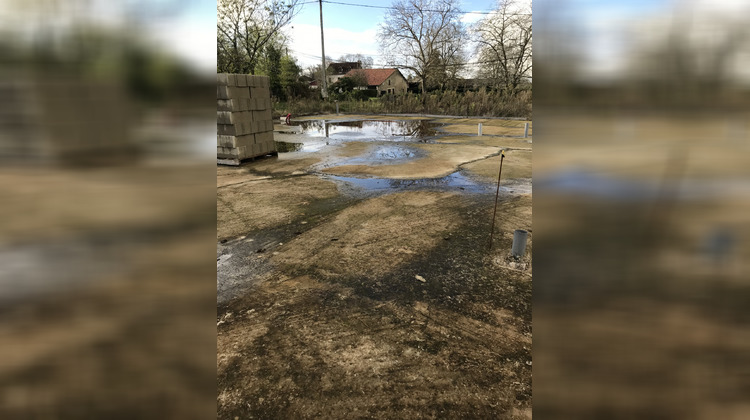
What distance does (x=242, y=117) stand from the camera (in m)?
8.16

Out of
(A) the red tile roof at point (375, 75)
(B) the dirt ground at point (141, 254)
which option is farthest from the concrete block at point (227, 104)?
(A) the red tile roof at point (375, 75)

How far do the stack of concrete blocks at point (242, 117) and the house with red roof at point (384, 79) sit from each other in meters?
39.2

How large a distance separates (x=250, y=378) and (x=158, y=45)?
2.05 meters

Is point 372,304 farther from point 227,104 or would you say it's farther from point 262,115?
point 262,115

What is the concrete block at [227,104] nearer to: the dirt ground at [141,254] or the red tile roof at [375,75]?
the dirt ground at [141,254]

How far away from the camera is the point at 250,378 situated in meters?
2.10

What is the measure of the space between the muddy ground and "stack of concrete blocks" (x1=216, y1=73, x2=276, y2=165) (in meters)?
2.26

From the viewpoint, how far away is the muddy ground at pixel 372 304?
1.98 m

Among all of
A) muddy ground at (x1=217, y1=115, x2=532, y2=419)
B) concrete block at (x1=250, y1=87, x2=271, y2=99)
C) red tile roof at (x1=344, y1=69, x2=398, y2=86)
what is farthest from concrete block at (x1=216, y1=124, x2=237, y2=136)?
red tile roof at (x1=344, y1=69, x2=398, y2=86)

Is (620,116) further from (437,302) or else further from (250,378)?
(437,302)

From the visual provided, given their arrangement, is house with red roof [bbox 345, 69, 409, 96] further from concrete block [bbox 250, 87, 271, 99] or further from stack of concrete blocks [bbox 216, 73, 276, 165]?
stack of concrete blocks [bbox 216, 73, 276, 165]

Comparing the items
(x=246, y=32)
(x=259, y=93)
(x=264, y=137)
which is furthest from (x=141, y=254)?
(x=246, y=32)

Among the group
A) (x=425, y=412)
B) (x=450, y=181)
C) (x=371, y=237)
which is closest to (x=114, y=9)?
(x=425, y=412)

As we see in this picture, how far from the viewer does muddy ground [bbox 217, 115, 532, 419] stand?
78.0 inches
